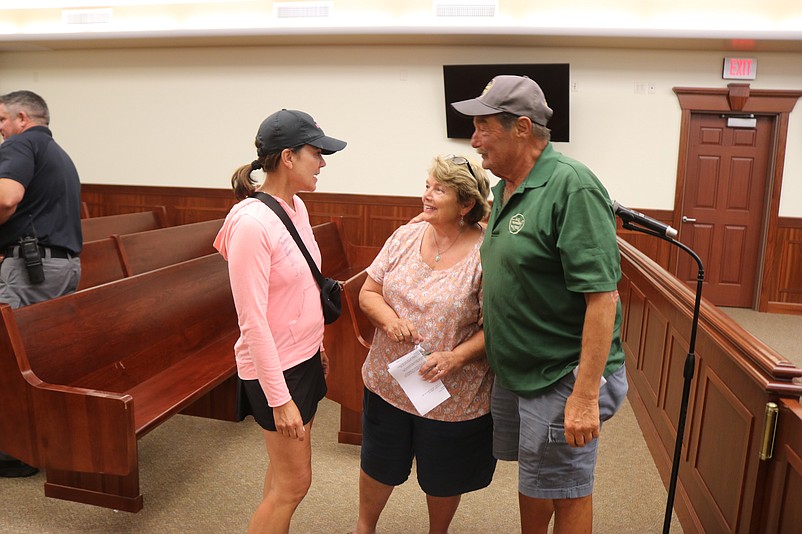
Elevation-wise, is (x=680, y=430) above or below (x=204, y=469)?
above

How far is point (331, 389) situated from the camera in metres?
2.99

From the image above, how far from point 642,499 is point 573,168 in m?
1.83

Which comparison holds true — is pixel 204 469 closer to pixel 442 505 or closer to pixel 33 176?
pixel 442 505

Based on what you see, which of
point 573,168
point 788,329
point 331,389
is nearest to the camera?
point 573,168

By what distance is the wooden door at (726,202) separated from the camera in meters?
6.50

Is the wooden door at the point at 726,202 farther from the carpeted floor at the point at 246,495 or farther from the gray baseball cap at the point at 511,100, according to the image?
the gray baseball cap at the point at 511,100

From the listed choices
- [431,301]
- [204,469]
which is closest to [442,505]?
[431,301]

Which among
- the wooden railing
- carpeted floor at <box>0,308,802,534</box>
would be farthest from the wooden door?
carpeted floor at <box>0,308,802,534</box>

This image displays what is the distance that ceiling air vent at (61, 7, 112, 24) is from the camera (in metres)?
7.04

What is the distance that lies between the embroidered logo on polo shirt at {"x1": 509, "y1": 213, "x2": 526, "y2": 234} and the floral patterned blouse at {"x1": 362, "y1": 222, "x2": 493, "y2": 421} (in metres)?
0.26

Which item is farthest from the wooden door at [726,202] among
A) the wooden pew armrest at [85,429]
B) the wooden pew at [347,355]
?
the wooden pew armrest at [85,429]

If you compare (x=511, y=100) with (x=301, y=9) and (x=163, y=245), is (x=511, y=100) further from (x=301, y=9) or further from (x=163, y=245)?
(x=301, y=9)

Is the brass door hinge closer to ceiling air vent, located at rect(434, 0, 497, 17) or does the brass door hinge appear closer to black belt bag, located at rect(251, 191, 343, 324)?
black belt bag, located at rect(251, 191, 343, 324)

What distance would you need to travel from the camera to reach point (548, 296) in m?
1.56
